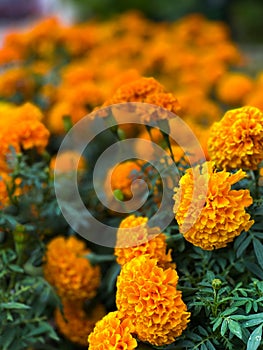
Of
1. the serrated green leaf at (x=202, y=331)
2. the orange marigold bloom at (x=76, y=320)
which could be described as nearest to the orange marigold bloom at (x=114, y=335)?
the serrated green leaf at (x=202, y=331)

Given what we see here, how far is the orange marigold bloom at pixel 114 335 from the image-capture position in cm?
117

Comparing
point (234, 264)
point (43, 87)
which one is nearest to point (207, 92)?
point (43, 87)

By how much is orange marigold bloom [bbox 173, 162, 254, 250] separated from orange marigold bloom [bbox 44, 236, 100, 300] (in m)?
0.45

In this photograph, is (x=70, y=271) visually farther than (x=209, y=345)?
Yes

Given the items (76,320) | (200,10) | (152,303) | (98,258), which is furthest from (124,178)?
(200,10)

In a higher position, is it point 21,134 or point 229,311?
point 21,134

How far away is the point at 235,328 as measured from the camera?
1132 mm

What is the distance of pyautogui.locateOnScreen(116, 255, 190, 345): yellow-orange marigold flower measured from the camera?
118 cm

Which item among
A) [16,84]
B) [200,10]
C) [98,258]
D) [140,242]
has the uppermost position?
[140,242]

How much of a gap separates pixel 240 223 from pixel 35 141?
66cm

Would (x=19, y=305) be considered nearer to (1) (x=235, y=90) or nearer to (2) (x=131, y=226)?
(2) (x=131, y=226)

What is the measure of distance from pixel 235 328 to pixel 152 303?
16 cm

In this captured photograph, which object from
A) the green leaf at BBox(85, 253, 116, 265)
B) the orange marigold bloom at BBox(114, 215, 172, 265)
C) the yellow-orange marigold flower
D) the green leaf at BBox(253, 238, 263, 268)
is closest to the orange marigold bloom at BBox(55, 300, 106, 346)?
the green leaf at BBox(85, 253, 116, 265)

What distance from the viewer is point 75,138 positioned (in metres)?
2.01
